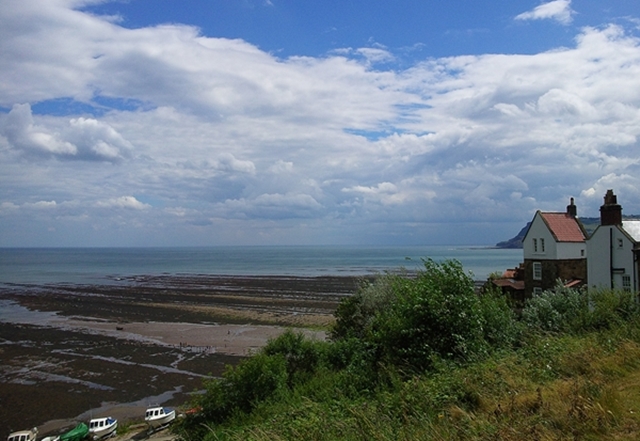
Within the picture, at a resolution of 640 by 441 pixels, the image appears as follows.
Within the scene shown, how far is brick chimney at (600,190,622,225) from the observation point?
2664cm

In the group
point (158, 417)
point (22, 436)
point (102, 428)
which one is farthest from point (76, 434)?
point (158, 417)

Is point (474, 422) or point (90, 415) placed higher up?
point (474, 422)

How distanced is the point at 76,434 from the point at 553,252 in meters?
26.7

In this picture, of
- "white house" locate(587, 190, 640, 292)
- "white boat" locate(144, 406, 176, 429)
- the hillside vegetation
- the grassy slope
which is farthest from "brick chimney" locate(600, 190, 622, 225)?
"white boat" locate(144, 406, 176, 429)

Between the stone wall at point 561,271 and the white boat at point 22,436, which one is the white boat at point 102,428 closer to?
the white boat at point 22,436

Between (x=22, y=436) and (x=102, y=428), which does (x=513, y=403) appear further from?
(x=22, y=436)

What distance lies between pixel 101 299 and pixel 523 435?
7411 cm

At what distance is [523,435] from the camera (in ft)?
20.6

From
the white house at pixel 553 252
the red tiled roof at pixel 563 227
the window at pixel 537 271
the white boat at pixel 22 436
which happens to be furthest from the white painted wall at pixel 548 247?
the white boat at pixel 22 436

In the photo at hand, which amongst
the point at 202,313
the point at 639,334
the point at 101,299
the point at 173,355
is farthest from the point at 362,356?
the point at 101,299

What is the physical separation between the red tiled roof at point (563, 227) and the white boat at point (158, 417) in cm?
2324

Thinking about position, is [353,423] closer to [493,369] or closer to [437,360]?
[493,369]

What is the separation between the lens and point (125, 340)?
43.2 meters

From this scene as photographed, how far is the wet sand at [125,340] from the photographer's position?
90.0 ft
